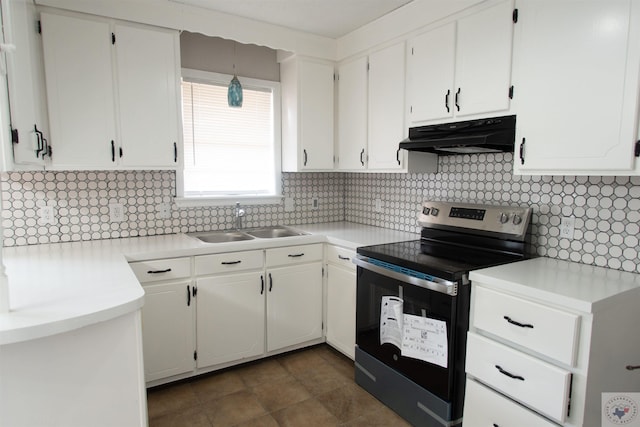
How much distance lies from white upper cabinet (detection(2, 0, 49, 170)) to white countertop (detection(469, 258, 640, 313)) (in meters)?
2.12

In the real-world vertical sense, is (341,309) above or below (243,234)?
below

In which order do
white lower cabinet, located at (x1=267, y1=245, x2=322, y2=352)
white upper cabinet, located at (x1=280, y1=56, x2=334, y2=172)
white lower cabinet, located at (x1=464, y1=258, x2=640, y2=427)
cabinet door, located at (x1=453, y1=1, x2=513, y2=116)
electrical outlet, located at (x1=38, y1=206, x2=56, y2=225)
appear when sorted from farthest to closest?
1. white upper cabinet, located at (x1=280, y1=56, x2=334, y2=172)
2. white lower cabinet, located at (x1=267, y1=245, x2=322, y2=352)
3. electrical outlet, located at (x1=38, y1=206, x2=56, y2=225)
4. cabinet door, located at (x1=453, y1=1, x2=513, y2=116)
5. white lower cabinet, located at (x1=464, y1=258, x2=640, y2=427)

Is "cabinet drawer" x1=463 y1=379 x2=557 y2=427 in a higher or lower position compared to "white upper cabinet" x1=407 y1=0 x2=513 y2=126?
lower

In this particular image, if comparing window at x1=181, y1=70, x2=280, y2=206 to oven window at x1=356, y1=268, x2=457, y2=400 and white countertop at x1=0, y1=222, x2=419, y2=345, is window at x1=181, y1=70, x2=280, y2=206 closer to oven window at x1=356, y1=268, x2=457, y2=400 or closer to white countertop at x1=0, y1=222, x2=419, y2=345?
white countertop at x1=0, y1=222, x2=419, y2=345

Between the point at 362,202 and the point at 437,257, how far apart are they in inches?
57.5

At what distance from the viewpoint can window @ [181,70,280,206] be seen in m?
2.98

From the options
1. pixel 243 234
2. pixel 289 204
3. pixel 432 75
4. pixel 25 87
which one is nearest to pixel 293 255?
pixel 243 234

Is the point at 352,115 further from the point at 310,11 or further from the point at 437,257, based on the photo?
the point at 437,257

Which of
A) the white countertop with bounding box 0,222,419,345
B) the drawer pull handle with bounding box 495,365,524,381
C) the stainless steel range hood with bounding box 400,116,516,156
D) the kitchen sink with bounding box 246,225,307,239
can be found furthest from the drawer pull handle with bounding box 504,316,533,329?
the kitchen sink with bounding box 246,225,307,239

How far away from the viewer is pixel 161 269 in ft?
7.64

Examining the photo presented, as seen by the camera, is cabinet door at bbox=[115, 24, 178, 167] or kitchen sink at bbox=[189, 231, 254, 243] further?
kitchen sink at bbox=[189, 231, 254, 243]

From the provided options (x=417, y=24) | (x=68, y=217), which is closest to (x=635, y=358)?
(x=417, y=24)

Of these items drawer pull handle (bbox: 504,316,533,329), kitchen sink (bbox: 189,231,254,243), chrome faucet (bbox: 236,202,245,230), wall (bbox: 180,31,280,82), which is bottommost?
drawer pull handle (bbox: 504,316,533,329)

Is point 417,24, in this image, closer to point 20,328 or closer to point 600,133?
point 600,133
